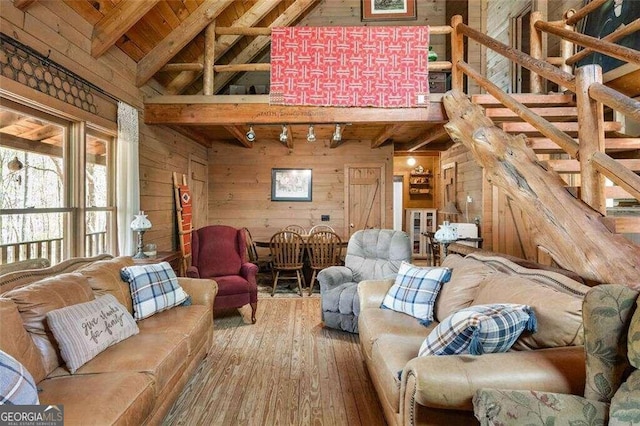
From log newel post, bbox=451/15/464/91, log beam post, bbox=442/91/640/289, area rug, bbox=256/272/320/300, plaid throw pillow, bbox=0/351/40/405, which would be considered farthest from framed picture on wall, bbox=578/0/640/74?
plaid throw pillow, bbox=0/351/40/405

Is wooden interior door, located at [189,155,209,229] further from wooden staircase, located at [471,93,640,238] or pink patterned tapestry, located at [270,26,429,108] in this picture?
wooden staircase, located at [471,93,640,238]

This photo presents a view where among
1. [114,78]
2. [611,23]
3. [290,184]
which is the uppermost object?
[611,23]

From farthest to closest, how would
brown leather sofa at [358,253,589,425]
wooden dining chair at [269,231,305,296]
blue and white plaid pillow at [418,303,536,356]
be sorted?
1. wooden dining chair at [269,231,305,296]
2. blue and white plaid pillow at [418,303,536,356]
3. brown leather sofa at [358,253,589,425]

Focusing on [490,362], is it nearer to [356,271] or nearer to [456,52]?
[356,271]

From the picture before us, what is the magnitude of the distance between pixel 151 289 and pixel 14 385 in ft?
4.44

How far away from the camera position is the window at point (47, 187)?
226cm

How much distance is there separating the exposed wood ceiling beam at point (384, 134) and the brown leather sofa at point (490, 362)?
2922mm

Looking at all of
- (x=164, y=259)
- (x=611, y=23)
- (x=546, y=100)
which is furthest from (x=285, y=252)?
(x=611, y=23)

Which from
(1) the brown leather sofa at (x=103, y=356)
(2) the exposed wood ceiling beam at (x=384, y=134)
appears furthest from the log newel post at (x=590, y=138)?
(1) the brown leather sofa at (x=103, y=356)

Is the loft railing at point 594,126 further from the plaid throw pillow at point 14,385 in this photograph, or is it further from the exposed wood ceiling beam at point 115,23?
the exposed wood ceiling beam at point 115,23

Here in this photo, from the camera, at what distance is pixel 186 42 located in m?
3.67

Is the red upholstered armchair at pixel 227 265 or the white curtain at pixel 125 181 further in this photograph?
the red upholstered armchair at pixel 227 265

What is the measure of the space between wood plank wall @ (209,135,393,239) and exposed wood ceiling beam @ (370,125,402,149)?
0.29 m

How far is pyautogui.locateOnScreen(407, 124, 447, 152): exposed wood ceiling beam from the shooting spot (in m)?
4.93
